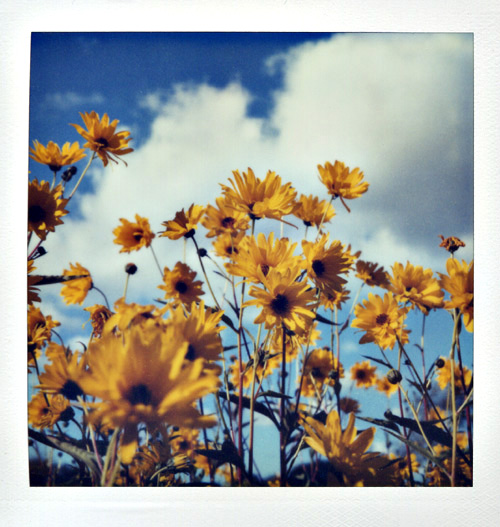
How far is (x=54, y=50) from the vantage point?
1257mm

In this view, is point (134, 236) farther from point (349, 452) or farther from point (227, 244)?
point (349, 452)

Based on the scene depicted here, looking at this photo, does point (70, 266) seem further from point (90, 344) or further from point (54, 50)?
point (54, 50)

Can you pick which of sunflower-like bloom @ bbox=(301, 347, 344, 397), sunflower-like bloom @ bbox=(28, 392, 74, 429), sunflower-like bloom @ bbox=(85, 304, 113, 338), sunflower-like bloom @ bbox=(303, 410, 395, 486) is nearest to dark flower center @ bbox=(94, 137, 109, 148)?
sunflower-like bloom @ bbox=(85, 304, 113, 338)

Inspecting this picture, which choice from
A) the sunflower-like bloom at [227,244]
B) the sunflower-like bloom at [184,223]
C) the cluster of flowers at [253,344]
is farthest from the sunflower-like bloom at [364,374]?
the sunflower-like bloom at [184,223]

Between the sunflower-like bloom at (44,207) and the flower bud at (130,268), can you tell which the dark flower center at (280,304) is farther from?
the sunflower-like bloom at (44,207)

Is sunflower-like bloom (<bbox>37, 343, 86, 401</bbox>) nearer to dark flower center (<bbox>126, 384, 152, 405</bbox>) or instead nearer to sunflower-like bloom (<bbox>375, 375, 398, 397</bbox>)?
dark flower center (<bbox>126, 384, 152, 405</bbox>)

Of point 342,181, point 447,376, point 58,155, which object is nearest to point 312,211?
point 342,181

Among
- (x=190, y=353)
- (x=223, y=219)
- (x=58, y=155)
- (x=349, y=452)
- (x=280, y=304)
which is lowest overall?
(x=349, y=452)

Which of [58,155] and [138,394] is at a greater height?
[58,155]

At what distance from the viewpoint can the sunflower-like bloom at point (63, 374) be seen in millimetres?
1174

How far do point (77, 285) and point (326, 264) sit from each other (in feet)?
1.96

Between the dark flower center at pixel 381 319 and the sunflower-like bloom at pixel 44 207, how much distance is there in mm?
800

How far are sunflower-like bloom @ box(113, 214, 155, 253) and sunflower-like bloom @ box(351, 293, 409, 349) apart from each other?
1.75ft

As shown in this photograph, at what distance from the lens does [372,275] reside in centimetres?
124
